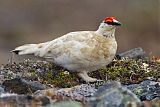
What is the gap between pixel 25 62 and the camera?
36.1 ft

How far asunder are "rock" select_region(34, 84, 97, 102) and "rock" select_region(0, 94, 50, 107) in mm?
337

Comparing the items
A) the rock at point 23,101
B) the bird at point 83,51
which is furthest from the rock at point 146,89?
the rock at point 23,101


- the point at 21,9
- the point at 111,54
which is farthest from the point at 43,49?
the point at 21,9

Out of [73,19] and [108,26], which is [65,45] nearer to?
[108,26]

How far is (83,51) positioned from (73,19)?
19495 millimetres

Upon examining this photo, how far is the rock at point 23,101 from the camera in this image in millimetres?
7676

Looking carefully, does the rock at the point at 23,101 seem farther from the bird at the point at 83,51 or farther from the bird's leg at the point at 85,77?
the bird's leg at the point at 85,77

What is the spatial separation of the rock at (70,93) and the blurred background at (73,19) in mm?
16631

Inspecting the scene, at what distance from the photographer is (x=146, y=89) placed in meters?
9.14

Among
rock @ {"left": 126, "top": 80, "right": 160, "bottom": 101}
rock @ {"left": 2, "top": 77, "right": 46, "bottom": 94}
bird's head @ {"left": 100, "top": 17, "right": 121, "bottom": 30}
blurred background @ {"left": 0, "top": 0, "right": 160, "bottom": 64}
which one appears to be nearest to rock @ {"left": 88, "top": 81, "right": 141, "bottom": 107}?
rock @ {"left": 126, "top": 80, "right": 160, "bottom": 101}

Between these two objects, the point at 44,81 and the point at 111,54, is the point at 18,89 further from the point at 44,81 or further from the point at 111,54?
the point at 111,54

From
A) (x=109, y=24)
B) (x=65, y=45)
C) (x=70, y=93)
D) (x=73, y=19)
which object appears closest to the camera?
(x=70, y=93)

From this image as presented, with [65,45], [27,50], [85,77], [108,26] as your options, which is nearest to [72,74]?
[85,77]

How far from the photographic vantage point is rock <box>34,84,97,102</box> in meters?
8.18
